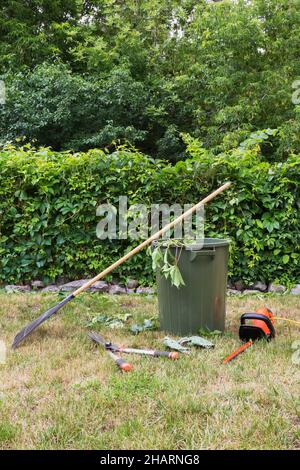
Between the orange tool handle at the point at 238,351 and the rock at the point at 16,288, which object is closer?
the orange tool handle at the point at 238,351

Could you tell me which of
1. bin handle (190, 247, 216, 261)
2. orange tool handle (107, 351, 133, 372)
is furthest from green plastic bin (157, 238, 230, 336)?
orange tool handle (107, 351, 133, 372)

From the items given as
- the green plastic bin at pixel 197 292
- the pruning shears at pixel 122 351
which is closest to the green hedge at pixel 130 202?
the green plastic bin at pixel 197 292

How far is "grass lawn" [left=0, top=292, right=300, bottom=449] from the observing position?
6.23 ft

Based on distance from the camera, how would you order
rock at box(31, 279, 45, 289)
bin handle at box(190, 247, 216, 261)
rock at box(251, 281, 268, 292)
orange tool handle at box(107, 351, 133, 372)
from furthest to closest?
rock at box(31, 279, 45, 289) < rock at box(251, 281, 268, 292) < bin handle at box(190, 247, 216, 261) < orange tool handle at box(107, 351, 133, 372)

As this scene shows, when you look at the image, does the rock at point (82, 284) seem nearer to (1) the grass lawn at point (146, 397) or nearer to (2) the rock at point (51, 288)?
(2) the rock at point (51, 288)

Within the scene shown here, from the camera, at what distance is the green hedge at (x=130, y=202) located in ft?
16.5

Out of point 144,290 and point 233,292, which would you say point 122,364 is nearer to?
point 144,290

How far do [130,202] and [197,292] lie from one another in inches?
81.4

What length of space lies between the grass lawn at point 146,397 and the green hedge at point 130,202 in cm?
175

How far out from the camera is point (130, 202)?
5.12m

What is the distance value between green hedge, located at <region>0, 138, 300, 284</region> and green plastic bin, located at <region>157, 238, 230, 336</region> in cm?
171

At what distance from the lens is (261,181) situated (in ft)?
16.5

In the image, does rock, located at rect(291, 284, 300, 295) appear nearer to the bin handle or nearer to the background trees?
the bin handle

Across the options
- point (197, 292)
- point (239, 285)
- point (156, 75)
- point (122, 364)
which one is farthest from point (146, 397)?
point (156, 75)
